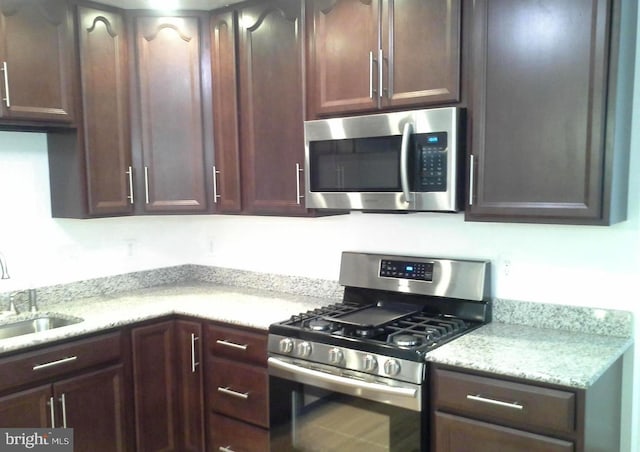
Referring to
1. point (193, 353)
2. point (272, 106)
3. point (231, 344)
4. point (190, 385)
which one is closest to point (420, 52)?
point (272, 106)

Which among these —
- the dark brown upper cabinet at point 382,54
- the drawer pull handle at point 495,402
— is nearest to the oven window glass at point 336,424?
the drawer pull handle at point 495,402

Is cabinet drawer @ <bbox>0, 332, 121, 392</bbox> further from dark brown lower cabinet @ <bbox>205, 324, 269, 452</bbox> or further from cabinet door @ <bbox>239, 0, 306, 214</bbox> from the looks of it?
cabinet door @ <bbox>239, 0, 306, 214</bbox>

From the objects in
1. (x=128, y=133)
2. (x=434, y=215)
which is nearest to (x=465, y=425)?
(x=434, y=215)

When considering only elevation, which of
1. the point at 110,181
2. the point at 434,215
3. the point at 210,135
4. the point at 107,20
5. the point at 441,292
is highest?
the point at 107,20

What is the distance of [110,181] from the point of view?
2869mm

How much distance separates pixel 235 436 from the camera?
264cm

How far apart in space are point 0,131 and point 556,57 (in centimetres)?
257

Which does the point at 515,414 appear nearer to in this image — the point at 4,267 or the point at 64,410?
the point at 64,410

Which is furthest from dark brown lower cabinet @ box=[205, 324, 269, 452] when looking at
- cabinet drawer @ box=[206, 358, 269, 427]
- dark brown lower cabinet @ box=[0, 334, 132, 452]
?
dark brown lower cabinet @ box=[0, 334, 132, 452]

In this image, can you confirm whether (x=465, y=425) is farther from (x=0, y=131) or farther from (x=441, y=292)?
(x=0, y=131)

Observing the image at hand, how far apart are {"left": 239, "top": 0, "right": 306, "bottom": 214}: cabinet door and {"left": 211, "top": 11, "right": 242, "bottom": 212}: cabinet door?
0.18 ft

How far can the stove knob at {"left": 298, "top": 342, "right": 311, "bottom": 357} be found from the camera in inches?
88.0

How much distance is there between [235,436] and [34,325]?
1.15m

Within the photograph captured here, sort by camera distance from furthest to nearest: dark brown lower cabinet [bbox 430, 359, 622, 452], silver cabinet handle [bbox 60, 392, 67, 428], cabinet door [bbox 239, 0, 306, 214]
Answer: cabinet door [bbox 239, 0, 306, 214], silver cabinet handle [bbox 60, 392, 67, 428], dark brown lower cabinet [bbox 430, 359, 622, 452]
